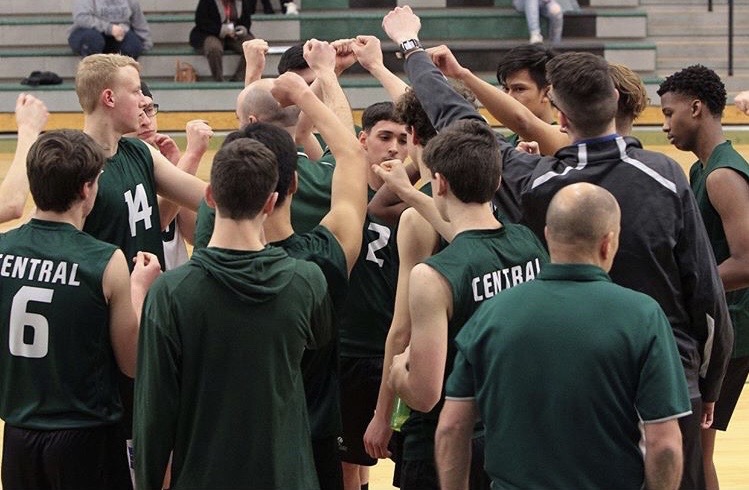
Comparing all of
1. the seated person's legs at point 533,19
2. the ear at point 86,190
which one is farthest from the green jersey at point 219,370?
the seated person's legs at point 533,19

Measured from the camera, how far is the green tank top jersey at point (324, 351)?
119 inches

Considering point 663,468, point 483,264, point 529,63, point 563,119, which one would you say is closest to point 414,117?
point 563,119

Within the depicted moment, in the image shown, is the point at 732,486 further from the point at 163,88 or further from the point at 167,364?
the point at 163,88

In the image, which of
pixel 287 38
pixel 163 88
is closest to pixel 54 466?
pixel 163 88

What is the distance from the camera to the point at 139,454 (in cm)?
267

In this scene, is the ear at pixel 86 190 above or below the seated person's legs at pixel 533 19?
below

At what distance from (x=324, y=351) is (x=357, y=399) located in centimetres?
88

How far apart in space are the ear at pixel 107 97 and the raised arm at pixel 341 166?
0.63m

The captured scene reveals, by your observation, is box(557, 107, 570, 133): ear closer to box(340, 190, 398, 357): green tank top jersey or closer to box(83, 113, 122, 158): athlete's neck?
box(340, 190, 398, 357): green tank top jersey

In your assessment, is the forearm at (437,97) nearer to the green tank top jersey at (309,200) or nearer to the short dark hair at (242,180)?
the green tank top jersey at (309,200)

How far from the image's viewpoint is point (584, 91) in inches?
119

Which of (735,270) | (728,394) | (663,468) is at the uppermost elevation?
(735,270)

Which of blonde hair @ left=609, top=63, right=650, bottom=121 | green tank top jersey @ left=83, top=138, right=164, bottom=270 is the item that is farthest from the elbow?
green tank top jersey @ left=83, top=138, right=164, bottom=270

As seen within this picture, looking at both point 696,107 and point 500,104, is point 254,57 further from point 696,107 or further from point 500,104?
point 696,107
